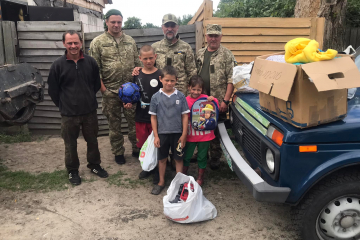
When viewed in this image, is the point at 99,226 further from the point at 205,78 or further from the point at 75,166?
the point at 205,78

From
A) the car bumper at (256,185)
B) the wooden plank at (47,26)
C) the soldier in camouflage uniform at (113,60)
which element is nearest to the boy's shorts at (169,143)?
the car bumper at (256,185)

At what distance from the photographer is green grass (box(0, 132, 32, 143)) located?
581 cm

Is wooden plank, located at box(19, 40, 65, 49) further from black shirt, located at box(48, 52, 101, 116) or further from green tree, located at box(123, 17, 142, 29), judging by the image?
green tree, located at box(123, 17, 142, 29)

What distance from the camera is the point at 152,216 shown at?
331 cm

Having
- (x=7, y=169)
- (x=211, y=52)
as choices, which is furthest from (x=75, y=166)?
(x=211, y=52)

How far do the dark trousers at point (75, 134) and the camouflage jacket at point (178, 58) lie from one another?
4.01 ft

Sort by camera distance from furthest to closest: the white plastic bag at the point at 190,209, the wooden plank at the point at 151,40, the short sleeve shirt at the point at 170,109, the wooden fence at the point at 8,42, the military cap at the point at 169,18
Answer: the wooden plank at the point at 151,40 < the wooden fence at the point at 8,42 < the military cap at the point at 169,18 < the short sleeve shirt at the point at 170,109 < the white plastic bag at the point at 190,209

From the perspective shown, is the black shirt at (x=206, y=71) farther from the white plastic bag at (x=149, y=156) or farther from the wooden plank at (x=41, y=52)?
the wooden plank at (x=41, y=52)

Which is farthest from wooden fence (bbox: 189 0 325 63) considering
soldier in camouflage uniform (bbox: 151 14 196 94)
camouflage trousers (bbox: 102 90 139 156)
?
camouflage trousers (bbox: 102 90 139 156)

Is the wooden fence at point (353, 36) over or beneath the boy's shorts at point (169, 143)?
over

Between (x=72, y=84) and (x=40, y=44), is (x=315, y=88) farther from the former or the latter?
(x=40, y=44)

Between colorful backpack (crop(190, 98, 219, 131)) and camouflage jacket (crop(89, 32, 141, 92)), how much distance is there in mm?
1358

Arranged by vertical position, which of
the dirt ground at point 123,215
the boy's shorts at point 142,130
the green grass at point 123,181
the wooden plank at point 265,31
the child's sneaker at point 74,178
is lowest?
the dirt ground at point 123,215

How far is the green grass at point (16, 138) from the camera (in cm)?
581
